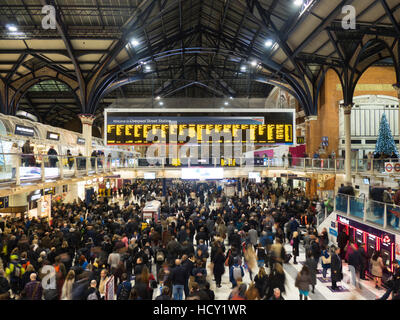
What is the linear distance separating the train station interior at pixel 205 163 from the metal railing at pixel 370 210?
48mm

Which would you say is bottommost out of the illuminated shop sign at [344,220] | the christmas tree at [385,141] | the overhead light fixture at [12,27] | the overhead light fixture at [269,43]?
the illuminated shop sign at [344,220]

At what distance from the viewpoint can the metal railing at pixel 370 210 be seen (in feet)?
29.6

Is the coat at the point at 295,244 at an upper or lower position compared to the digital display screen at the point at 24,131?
lower

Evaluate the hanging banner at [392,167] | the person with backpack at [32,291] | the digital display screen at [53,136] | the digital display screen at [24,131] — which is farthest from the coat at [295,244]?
the digital display screen at [53,136]

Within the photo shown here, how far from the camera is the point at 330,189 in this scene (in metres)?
23.4

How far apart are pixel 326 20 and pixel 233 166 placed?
37.3 feet

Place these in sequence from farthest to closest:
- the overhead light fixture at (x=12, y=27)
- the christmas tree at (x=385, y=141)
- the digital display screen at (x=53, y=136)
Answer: the digital display screen at (x=53, y=136)
the christmas tree at (x=385, y=141)
the overhead light fixture at (x=12, y=27)

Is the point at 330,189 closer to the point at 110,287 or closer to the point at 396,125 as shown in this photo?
the point at 396,125

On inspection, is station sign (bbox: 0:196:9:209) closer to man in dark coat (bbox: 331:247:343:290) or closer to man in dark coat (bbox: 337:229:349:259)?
man in dark coat (bbox: 331:247:343:290)

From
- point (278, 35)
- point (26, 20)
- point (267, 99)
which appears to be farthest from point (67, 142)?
point (267, 99)

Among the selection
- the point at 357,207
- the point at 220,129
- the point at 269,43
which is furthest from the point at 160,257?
the point at 269,43

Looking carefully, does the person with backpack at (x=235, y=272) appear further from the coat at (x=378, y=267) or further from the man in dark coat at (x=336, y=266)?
the coat at (x=378, y=267)

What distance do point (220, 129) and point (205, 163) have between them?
357cm

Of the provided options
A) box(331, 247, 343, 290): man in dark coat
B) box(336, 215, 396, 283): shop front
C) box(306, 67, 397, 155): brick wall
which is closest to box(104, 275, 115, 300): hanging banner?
box(331, 247, 343, 290): man in dark coat
